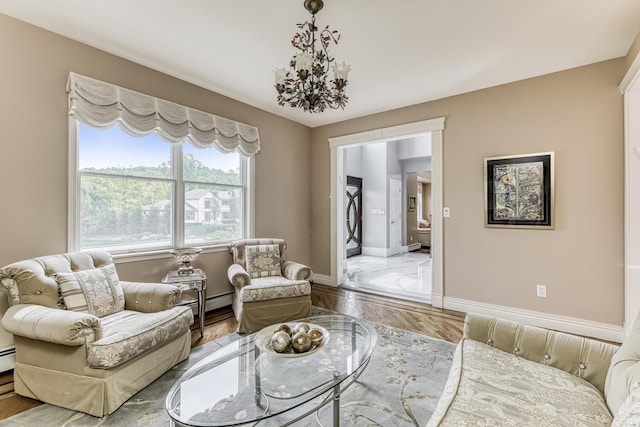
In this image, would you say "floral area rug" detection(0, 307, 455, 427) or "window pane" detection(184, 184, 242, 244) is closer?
"floral area rug" detection(0, 307, 455, 427)

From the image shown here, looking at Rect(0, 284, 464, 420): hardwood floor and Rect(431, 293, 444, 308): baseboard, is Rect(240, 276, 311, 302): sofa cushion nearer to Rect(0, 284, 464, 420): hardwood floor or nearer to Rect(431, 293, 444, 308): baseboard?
Rect(0, 284, 464, 420): hardwood floor

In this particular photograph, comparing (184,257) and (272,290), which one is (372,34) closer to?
(272,290)

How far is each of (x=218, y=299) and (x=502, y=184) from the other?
3.67 metres

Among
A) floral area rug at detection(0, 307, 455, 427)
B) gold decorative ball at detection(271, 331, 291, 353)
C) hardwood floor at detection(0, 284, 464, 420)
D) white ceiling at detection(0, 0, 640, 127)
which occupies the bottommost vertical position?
floral area rug at detection(0, 307, 455, 427)

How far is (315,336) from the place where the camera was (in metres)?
1.73

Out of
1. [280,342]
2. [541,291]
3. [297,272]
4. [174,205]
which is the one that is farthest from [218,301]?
[541,291]

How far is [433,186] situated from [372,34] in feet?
6.76

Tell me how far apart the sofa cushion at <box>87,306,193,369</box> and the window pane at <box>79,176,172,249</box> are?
0.90 m

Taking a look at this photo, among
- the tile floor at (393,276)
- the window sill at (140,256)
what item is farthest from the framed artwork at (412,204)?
the window sill at (140,256)

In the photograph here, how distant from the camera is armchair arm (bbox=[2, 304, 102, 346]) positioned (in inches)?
64.5

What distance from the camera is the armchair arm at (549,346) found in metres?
1.41

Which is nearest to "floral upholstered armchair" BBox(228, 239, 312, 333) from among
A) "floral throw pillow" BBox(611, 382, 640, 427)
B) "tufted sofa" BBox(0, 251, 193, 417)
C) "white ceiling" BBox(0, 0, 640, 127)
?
"tufted sofa" BBox(0, 251, 193, 417)

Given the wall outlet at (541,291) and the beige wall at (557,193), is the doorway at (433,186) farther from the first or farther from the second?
the wall outlet at (541,291)

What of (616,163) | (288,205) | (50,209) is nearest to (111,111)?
(50,209)
